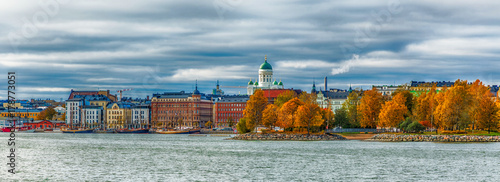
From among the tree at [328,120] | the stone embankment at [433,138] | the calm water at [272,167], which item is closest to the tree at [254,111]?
the tree at [328,120]

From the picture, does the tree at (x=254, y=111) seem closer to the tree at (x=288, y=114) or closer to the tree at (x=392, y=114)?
the tree at (x=288, y=114)

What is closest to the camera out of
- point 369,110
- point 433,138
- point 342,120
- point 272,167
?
point 272,167

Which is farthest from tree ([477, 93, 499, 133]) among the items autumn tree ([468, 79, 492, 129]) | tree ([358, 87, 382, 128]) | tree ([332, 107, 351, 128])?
tree ([332, 107, 351, 128])

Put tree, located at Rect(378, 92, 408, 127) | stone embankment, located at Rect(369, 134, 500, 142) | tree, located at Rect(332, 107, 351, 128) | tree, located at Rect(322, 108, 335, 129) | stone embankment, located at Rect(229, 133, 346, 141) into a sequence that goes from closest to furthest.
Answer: stone embankment, located at Rect(369, 134, 500, 142)
tree, located at Rect(378, 92, 408, 127)
stone embankment, located at Rect(229, 133, 346, 141)
tree, located at Rect(322, 108, 335, 129)
tree, located at Rect(332, 107, 351, 128)

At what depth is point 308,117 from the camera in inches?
4281

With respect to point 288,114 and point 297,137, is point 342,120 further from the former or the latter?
point 297,137

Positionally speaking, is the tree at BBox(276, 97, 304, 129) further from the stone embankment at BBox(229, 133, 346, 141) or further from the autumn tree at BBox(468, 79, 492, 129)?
the autumn tree at BBox(468, 79, 492, 129)

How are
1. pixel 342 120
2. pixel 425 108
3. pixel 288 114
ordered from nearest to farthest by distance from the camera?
pixel 288 114 → pixel 425 108 → pixel 342 120

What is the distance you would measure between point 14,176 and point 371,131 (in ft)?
279

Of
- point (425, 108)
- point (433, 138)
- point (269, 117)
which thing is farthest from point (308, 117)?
point (425, 108)

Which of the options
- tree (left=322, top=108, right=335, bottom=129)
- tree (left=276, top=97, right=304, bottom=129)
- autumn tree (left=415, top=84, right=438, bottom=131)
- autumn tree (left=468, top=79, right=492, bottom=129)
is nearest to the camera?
autumn tree (left=468, top=79, right=492, bottom=129)

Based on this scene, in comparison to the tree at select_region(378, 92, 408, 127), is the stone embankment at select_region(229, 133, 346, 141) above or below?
below

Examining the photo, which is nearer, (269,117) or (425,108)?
(425,108)

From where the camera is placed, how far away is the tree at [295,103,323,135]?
10769cm
